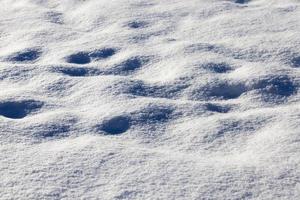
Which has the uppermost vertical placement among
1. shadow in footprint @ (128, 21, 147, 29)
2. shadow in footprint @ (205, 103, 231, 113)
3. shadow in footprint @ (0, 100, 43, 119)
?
shadow in footprint @ (128, 21, 147, 29)

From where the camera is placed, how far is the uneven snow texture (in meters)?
1.72

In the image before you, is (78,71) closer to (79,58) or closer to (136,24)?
(79,58)

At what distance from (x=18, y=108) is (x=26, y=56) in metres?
0.49

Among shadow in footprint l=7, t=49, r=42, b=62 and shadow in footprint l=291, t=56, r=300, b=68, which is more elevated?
shadow in footprint l=7, t=49, r=42, b=62

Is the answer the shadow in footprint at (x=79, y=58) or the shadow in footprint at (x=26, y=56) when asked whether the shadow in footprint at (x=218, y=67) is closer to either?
the shadow in footprint at (x=79, y=58)

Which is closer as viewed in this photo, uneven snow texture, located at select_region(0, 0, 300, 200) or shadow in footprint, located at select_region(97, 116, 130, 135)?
uneven snow texture, located at select_region(0, 0, 300, 200)

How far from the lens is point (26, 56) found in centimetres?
260

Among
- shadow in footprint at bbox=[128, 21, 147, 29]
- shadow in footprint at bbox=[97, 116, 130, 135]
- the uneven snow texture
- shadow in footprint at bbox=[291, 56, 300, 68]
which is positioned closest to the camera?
the uneven snow texture

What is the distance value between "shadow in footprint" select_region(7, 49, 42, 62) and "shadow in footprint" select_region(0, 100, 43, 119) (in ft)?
1.40

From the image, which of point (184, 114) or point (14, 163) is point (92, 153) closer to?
point (14, 163)

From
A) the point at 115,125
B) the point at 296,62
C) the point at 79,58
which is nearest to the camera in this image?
the point at 115,125

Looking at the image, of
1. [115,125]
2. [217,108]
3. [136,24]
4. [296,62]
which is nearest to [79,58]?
[136,24]

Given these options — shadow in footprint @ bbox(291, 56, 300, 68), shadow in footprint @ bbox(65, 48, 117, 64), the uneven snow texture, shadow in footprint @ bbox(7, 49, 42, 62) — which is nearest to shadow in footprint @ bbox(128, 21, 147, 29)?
the uneven snow texture

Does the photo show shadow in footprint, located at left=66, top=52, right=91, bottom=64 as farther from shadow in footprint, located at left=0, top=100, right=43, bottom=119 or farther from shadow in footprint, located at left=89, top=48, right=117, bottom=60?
shadow in footprint, located at left=0, top=100, right=43, bottom=119
